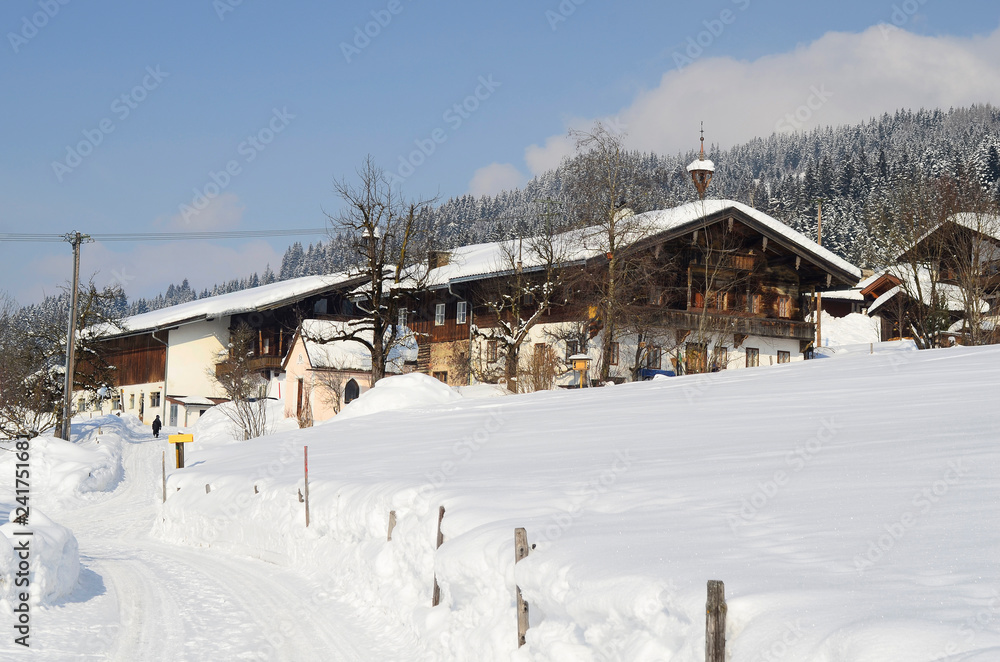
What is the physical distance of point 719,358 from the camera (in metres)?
38.3

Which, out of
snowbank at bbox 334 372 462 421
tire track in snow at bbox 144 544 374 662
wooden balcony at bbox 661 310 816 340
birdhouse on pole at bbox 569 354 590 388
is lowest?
tire track in snow at bbox 144 544 374 662

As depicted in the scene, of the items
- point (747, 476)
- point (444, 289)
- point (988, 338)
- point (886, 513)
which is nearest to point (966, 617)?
point (886, 513)

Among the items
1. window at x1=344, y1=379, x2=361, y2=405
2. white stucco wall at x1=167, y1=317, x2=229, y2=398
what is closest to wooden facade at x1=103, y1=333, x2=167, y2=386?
white stucco wall at x1=167, y1=317, x2=229, y2=398

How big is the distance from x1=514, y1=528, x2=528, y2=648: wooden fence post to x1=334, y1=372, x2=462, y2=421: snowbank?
22.9m

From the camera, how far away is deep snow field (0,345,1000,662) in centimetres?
574

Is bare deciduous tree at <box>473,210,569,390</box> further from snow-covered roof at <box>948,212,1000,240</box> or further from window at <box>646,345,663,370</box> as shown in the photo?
snow-covered roof at <box>948,212,1000,240</box>

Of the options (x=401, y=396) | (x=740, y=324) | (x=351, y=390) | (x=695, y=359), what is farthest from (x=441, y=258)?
(x=401, y=396)

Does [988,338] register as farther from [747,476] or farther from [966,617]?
[966,617]

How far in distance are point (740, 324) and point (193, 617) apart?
35.0m

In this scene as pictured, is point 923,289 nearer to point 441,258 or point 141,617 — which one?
point 441,258

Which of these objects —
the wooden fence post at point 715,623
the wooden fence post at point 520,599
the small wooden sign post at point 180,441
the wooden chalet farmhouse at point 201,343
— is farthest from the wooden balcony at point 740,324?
the wooden fence post at point 715,623

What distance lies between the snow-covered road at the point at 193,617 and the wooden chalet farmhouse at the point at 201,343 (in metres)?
38.1

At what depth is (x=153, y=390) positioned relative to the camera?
60.6m

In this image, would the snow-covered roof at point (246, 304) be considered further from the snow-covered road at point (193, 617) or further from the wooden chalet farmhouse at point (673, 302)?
the snow-covered road at point (193, 617)
